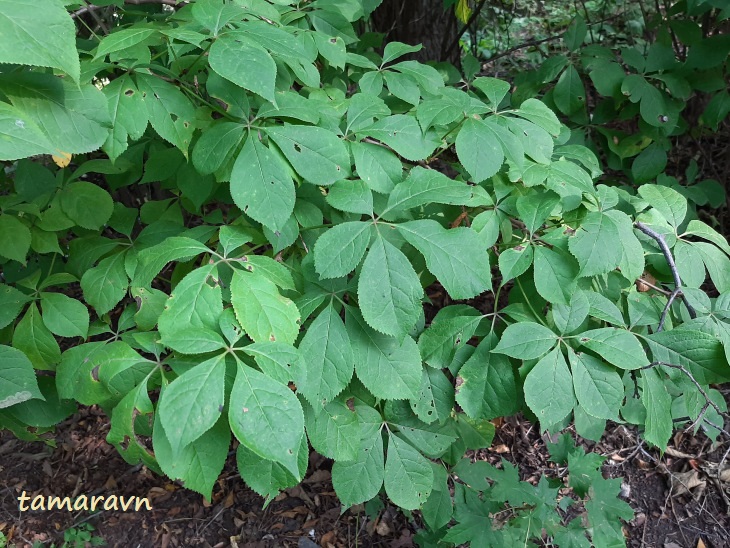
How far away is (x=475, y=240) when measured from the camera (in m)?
1.33

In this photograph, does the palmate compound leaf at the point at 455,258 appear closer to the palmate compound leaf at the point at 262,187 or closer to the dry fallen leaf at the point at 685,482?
the palmate compound leaf at the point at 262,187

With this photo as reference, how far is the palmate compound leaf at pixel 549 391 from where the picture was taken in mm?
1407

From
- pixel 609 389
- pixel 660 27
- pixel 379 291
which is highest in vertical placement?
pixel 660 27

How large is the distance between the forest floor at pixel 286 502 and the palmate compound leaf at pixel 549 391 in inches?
49.5

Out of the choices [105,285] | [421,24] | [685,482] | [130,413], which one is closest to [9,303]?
[105,285]

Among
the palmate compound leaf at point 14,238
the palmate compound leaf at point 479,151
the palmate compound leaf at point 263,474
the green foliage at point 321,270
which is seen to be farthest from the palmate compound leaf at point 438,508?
the palmate compound leaf at point 14,238

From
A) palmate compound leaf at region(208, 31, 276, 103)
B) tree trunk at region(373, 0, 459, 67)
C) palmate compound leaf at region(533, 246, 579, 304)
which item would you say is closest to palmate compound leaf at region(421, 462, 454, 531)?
palmate compound leaf at region(533, 246, 579, 304)

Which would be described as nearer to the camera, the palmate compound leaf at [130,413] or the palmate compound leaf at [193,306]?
the palmate compound leaf at [193,306]

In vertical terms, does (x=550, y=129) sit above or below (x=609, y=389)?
above

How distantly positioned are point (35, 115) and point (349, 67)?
53.6 inches

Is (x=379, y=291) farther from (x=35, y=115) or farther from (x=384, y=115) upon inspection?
(x=35, y=115)

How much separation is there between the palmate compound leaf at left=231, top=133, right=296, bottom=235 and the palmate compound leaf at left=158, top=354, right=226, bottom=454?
40cm

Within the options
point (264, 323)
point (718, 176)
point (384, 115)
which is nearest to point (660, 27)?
point (718, 176)

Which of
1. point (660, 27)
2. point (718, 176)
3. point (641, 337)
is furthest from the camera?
point (718, 176)
